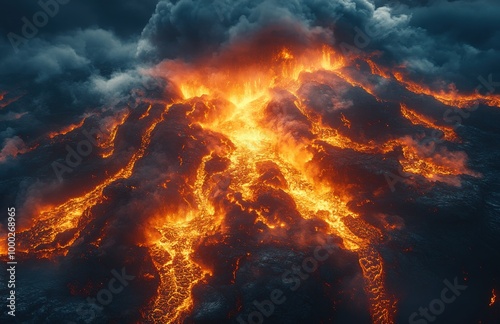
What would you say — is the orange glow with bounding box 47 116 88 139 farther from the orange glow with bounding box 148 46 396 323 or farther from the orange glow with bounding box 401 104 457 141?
the orange glow with bounding box 401 104 457 141

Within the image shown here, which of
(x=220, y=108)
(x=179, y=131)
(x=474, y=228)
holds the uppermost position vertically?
(x=220, y=108)

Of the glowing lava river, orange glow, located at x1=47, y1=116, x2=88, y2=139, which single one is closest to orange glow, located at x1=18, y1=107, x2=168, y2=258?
the glowing lava river

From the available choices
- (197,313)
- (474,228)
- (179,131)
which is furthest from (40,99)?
(474,228)

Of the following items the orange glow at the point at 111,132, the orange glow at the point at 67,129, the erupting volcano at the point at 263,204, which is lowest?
the erupting volcano at the point at 263,204

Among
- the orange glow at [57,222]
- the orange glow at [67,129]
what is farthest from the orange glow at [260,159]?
the orange glow at [67,129]

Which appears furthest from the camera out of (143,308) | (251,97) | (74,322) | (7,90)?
(7,90)

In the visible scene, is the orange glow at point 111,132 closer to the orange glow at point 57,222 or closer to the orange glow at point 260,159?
the orange glow at point 57,222

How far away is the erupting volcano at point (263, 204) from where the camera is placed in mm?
18344

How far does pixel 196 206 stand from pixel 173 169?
13.6 ft

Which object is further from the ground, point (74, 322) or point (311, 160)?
point (311, 160)

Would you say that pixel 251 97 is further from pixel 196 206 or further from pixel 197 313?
pixel 197 313

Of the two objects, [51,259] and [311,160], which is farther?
[311,160]

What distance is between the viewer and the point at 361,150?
2867cm

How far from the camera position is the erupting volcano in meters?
18.3
